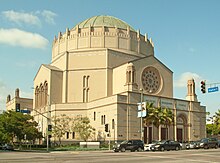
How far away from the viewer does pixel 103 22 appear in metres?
74.1

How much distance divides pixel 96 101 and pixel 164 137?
14.0 m

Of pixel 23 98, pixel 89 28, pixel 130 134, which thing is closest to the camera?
pixel 130 134

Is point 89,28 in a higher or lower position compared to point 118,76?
higher

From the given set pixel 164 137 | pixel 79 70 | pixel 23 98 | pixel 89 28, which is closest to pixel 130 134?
pixel 164 137

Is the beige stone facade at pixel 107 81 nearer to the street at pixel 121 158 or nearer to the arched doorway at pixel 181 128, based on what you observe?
the arched doorway at pixel 181 128

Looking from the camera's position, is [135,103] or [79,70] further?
[79,70]

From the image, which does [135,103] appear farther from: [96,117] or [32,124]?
[32,124]

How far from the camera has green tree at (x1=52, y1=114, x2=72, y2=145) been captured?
58.1m

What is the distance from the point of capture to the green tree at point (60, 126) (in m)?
58.1

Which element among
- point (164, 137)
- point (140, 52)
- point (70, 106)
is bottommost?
point (164, 137)

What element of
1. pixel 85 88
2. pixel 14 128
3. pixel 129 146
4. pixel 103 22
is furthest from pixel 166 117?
pixel 103 22

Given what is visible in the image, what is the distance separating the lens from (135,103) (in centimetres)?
5650

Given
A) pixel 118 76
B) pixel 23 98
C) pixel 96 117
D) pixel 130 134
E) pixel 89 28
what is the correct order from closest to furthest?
1. pixel 130 134
2. pixel 96 117
3. pixel 118 76
4. pixel 89 28
5. pixel 23 98

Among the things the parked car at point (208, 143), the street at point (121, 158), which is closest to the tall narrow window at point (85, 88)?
the parked car at point (208, 143)
